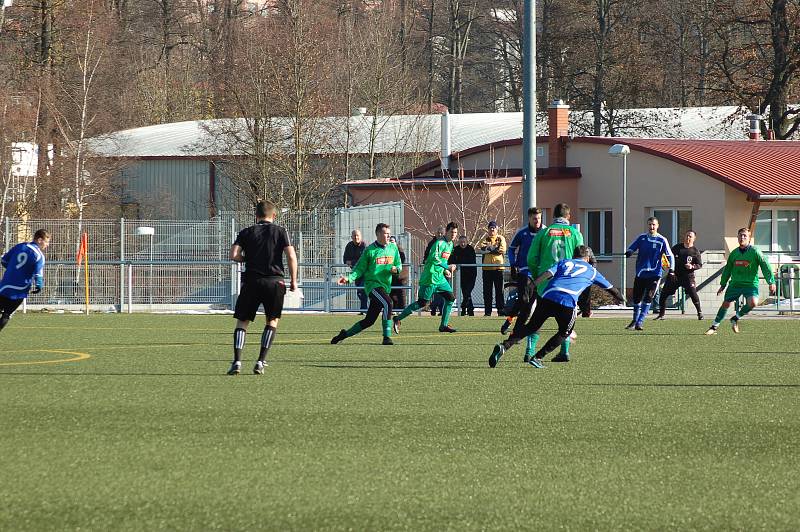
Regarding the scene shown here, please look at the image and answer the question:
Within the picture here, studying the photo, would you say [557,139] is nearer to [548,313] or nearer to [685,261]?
[685,261]

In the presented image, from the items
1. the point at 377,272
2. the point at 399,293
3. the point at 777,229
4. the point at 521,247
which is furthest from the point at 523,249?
the point at 777,229

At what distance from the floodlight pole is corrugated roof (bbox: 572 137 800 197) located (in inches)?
485

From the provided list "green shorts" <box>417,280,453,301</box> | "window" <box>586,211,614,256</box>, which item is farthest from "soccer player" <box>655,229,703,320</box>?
"window" <box>586,211,614,256</box>

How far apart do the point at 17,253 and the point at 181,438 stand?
9735 millimetres

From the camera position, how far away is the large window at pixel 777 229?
121 ft

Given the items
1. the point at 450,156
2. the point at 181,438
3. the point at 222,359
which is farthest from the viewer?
the point at 450,156

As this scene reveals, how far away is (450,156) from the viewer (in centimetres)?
4312

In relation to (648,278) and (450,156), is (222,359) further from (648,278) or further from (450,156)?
Answer: (450,156)

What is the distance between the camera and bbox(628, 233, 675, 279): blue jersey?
2217cm

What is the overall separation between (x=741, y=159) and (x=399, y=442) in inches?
1258

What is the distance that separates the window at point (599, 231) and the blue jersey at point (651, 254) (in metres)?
17.1

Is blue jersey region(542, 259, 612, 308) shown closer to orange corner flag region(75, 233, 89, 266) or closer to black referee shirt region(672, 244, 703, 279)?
black referee shirt region(672, 244, 703, 279)

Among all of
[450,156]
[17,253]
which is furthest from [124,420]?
[450,156]

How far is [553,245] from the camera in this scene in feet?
52.6
